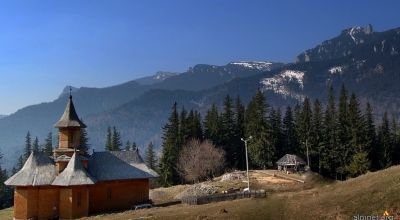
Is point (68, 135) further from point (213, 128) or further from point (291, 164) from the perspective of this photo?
point (213, 128)

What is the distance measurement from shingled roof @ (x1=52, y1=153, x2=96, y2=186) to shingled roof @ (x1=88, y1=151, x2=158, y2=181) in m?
3.09

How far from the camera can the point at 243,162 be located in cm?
11006

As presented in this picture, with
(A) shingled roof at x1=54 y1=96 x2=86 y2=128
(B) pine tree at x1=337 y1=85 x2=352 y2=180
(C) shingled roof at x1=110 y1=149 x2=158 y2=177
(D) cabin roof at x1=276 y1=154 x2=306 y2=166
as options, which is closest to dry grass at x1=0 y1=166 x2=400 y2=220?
(C) shingled roof at x1=110 y1=149 x2=158 y2=177

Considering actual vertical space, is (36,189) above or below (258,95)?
below

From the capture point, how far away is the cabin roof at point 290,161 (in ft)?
323

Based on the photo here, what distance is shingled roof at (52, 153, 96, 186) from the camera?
199ft

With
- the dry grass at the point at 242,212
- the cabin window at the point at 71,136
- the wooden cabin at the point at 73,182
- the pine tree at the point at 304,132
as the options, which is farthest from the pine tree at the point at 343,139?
the dry grass at the point at 242,212

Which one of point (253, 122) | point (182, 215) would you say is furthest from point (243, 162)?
point (182, 215)

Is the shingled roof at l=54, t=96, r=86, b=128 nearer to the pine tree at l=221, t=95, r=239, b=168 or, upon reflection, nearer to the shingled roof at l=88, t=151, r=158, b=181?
the shingled roof at l=88, t=151, r=158, b=181

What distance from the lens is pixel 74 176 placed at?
61219mm

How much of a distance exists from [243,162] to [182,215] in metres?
66.9

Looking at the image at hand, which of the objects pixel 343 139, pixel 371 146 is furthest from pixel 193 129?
pixel 371 146

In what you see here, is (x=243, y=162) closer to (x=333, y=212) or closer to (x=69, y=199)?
(x=69, y=199)

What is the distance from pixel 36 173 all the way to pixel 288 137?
2452 inches
